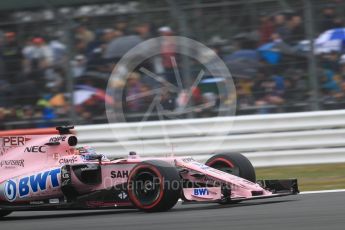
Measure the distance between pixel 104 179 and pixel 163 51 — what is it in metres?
4.04

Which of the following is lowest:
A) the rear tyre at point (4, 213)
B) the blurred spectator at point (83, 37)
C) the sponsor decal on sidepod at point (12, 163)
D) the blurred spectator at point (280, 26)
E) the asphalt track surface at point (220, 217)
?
the asphalt track surface at point (220, 217)

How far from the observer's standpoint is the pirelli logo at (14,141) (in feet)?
29.5

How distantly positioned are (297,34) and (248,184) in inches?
182

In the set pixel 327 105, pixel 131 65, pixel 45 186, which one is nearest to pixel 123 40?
pixel 131 65

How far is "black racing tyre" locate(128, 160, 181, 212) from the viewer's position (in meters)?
7.66

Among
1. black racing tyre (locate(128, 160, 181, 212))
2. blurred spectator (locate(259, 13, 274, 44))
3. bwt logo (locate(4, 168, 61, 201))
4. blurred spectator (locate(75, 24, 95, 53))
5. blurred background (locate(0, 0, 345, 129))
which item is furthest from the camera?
blurred spectator (locate(75, 24, 95, 53))

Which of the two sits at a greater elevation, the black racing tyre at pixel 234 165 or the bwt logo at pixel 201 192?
the black racing tyre at pixel 234 165

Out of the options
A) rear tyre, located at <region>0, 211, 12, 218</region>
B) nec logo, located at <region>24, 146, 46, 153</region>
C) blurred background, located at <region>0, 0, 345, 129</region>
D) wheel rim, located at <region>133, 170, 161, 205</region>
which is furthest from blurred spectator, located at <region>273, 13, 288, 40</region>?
rear tyre, located at <region>0, 211, 12, 218</region>

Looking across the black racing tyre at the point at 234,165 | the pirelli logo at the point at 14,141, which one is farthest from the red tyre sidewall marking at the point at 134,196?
the pirelli logo at the point at 14,141

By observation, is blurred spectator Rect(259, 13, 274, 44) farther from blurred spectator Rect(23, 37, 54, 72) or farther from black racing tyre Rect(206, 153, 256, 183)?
black racing tyre Rect(206, 153, 256, 183)

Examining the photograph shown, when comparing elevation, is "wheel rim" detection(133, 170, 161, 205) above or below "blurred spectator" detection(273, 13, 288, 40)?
below

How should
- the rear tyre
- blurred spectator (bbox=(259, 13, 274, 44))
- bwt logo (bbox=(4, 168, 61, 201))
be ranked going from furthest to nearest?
1. blurred spectator (bbox=(259, 13, 274, 44))
2. the rear tyre
3. bwt logo (bbox=(4, 168, 61, 201))

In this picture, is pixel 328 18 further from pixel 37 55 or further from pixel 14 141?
pixel 14 141

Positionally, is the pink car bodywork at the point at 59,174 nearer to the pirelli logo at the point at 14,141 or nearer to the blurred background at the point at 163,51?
the pirelli logo at the point at 14,141
